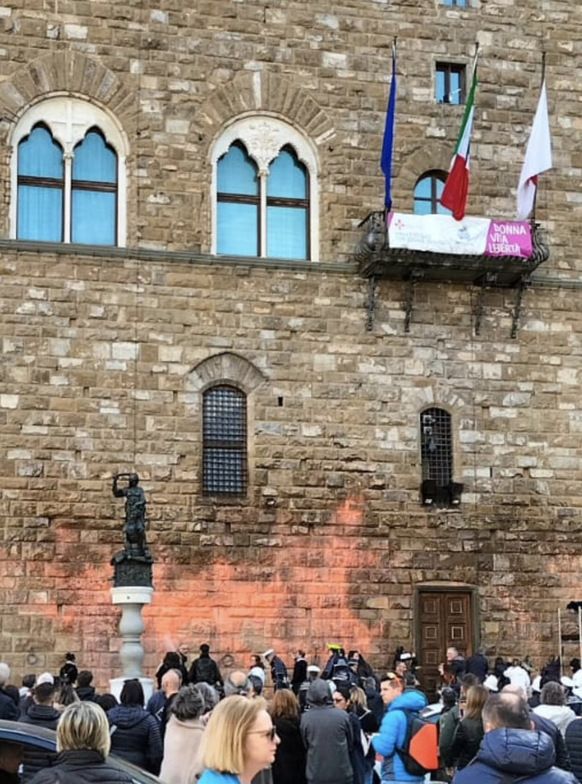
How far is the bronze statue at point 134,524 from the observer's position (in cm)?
1858

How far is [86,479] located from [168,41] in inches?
273

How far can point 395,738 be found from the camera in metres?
9.72

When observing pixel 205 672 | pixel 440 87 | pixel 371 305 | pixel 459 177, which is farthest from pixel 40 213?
pixel 205 672

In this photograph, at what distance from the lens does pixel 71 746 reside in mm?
5469

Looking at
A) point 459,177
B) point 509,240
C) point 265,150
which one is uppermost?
point 265,150

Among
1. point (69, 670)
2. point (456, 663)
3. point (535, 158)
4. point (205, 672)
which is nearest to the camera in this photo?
point (69, 670)

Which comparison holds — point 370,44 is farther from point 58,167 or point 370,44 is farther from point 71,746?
point 71,746

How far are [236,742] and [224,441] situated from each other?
16.6m

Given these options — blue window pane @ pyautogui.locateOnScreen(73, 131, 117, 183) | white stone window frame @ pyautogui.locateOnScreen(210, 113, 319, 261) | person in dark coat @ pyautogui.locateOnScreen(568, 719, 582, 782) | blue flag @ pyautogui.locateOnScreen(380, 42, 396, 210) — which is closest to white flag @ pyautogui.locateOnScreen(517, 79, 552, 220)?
blue flag @ pyautogui.locateOnScreen(380, 42, 396, 210)

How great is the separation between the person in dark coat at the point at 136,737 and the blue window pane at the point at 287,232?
13.3m

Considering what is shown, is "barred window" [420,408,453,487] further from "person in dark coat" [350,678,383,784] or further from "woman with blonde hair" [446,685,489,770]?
"woman with blonde hair" [446,685,489,770]

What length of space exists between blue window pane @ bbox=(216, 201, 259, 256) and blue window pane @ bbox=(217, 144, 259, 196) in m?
0.24

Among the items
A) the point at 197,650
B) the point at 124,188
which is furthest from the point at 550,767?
the point at 124,188

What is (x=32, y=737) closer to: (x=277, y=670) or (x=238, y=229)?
(x=277, y=670)
